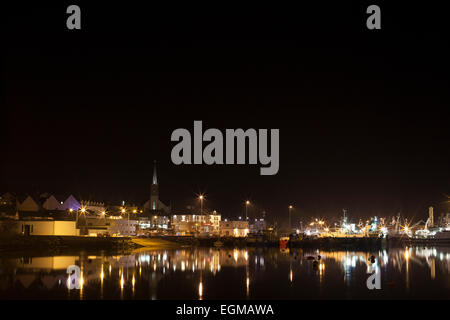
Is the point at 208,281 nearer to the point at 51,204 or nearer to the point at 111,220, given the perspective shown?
the point at 111,220

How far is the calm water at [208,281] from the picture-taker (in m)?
27.5

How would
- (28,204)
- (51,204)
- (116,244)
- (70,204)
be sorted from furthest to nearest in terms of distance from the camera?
1. (70,204)
2. (51,204)
3. (28,204)
4. (116,244)

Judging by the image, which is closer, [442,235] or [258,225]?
[442,235]

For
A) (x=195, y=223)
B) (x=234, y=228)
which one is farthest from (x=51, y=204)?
(x=234, y=228)

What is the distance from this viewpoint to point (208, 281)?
109 feet

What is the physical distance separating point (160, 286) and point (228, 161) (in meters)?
13.5

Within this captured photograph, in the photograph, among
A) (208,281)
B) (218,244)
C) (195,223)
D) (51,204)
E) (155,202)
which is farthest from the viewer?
(155,202)

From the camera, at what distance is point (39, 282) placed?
31.2 metres

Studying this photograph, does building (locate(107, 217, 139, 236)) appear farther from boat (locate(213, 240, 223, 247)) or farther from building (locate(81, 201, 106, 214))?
boat (locate(213, 240, 223, 247))

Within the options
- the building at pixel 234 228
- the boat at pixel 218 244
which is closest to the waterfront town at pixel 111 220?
the building at pixel 234 228

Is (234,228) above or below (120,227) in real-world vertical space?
below

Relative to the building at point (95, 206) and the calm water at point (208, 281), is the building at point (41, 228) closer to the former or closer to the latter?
the calm water at point (208, 281)

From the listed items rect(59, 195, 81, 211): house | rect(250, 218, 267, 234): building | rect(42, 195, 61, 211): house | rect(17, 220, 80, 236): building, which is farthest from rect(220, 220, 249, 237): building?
rect(17, 220, 80, 236): building
